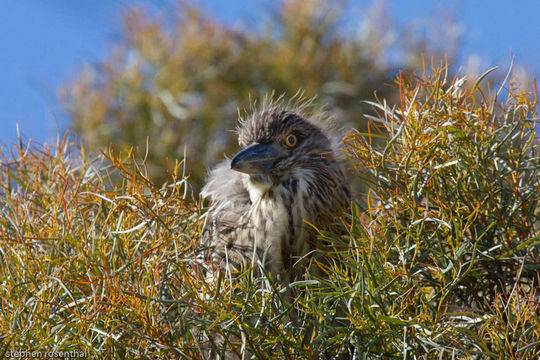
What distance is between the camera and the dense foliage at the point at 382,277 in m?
1.43

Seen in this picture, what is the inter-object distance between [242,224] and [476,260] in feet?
3.01

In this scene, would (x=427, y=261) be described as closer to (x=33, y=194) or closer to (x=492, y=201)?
(x=492, y=201)

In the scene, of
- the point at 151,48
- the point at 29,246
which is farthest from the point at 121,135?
the point at 29,246

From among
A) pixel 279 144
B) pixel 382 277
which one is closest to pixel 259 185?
pixel 279 144

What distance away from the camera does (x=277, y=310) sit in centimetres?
151

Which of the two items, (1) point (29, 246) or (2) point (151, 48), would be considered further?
(2) point (151, 48)

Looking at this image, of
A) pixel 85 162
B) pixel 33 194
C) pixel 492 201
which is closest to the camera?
pixel 492 201

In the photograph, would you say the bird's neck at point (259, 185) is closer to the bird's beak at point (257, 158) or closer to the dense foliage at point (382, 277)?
the bird's beak at point (257, 158)

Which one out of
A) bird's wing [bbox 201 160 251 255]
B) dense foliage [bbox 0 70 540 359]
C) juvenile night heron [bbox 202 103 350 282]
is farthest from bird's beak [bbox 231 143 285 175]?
dense foliage [bbox 0 70 540 359]

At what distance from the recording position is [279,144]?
93.3 inches

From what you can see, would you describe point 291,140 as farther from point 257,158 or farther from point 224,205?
point 224,205

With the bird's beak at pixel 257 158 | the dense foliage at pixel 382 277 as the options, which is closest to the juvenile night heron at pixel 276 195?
the bird's beak at pixel 257 158

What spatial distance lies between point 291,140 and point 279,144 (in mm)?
45

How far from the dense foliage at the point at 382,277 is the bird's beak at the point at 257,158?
468 millimetres
